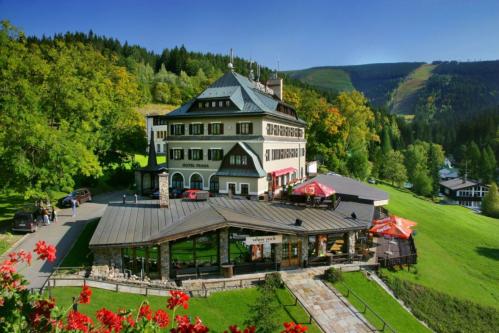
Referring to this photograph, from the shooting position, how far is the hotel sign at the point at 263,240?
66.0ft

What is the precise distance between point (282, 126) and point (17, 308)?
37.5 meters

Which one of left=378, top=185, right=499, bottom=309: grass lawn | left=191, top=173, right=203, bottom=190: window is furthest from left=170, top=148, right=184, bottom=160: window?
left=378, top=185, right=499, bottom=309: grass lawn

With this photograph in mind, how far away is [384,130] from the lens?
4847 inches

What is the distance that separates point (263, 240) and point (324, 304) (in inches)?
196

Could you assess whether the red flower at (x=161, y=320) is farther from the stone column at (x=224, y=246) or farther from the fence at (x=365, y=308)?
the stone column at (x=224, y=246)

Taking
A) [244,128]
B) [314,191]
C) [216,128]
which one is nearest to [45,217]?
[216,128]

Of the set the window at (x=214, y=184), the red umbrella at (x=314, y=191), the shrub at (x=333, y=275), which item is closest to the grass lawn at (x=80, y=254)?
the shrub at (x=333, y=275)

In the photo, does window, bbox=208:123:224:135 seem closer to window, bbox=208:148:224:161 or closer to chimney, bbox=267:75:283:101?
window, bbox=208:148:224:161

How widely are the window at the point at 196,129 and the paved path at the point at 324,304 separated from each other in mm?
21286

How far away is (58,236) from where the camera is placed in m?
23.8

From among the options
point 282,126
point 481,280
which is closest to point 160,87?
point 282,126

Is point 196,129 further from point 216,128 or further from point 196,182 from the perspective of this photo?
point 196,182

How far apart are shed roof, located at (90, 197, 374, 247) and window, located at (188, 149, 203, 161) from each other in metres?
12.1

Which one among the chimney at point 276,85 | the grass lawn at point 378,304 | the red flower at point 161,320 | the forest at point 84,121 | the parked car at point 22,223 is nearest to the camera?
the red flower at point 161,320
